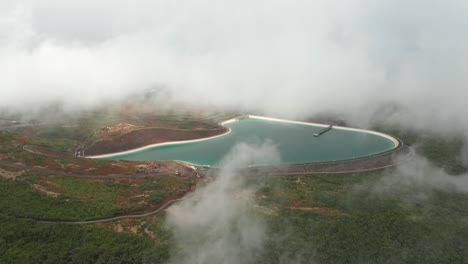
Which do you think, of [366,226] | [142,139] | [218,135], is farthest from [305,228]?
[142,139]

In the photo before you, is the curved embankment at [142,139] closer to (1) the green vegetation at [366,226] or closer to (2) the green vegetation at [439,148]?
(1) the green vegetation at [366,226]

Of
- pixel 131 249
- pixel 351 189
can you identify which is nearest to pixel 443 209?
pixel 351 189

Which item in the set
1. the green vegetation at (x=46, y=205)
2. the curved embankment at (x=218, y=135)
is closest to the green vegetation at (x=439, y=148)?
the curved embankment at (x=218, y=135)

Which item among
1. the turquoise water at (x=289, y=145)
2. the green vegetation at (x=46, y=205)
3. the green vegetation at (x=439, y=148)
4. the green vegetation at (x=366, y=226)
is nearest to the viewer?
the green vegetation at (x=366, y=226)

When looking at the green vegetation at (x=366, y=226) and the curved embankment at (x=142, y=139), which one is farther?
the curved embankment at (x=142, y=139)

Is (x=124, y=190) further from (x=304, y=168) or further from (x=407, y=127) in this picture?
(x=407, y=127)

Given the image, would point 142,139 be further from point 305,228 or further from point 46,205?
point 305,228
